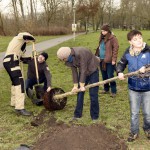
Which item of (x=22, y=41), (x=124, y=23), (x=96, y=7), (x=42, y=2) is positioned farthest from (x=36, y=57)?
(x=124, y=23)

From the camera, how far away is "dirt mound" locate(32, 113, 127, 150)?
454 centimetres

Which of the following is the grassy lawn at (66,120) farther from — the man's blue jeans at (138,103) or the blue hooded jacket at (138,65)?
the blue hooded jacket at (138,65)

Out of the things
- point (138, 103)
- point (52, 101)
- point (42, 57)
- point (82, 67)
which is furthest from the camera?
point (42, 57)

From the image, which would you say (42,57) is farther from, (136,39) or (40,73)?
(136,39)

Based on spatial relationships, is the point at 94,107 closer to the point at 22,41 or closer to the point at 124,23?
the point at 22,41

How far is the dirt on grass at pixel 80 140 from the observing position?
4547 mm

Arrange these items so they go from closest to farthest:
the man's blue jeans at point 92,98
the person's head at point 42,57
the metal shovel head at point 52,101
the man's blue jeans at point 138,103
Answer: the man's blue jeans at point 138,103 < the man's blue jeans at point 92,98 < the metal shovel head at point 52,101 < the person's head at point 42,57

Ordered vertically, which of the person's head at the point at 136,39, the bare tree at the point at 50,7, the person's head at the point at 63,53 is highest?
the person's head at the point at 136,39

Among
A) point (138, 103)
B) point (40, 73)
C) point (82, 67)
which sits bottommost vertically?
point (40, 73)

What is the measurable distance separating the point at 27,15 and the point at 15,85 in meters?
47.9

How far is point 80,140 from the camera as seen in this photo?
15.2ft

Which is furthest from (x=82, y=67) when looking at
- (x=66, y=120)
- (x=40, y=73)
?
(x=40, y=73)

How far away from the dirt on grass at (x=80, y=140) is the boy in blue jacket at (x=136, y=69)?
16.8 inches

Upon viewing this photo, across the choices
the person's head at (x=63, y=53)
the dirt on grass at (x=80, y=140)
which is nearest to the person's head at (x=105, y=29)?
the person's head at (x=63, y=53)
